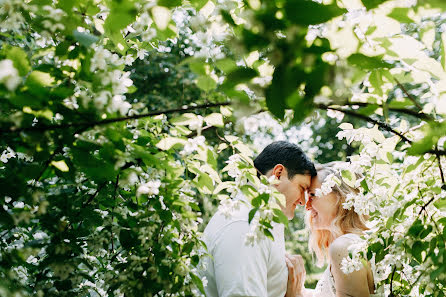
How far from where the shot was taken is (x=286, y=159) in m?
3.42

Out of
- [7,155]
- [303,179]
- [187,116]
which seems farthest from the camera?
[303,179]

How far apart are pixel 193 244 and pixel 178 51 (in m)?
7.32

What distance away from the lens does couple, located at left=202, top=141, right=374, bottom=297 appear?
248cm

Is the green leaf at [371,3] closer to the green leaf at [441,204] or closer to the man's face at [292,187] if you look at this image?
the green leaf at [441,204]

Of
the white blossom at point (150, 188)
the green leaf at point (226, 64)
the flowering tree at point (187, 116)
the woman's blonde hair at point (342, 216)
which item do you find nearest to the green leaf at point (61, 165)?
the flowering tree at point (187, 116)

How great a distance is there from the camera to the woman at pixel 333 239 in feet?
10.3

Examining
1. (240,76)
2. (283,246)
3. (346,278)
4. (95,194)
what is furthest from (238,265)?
(240,76)

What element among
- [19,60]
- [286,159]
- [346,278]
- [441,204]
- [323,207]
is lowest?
[323,207]

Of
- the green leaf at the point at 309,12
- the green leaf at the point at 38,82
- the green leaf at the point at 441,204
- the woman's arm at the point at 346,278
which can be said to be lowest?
the woman's arm at the point at 346,278

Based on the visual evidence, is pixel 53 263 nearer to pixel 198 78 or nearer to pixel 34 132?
pixel 34 132

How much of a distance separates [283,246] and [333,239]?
1.15m

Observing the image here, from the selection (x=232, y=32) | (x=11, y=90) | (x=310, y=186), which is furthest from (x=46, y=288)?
(x=310, y=186)

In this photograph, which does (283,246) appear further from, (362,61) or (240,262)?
(362,61)

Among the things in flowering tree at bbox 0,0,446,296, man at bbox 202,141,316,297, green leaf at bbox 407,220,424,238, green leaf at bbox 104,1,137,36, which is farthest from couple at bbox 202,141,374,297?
green leaf at bbox 104,1,137,36
